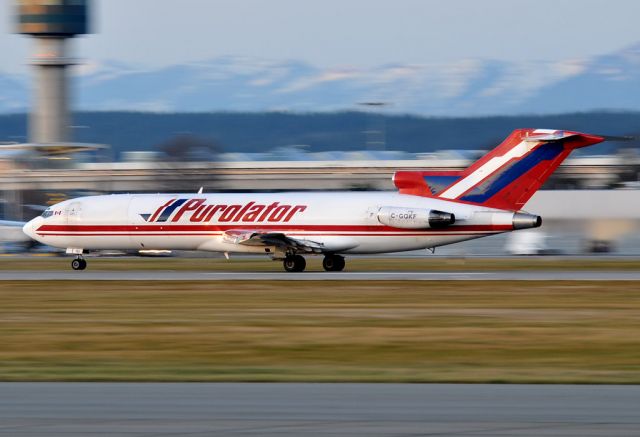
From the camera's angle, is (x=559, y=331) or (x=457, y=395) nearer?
(x=457, y=395)

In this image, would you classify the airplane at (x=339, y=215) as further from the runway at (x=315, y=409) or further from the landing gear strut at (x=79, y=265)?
the runway at (x=315, y=409)

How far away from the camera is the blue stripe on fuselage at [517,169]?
3844 cm

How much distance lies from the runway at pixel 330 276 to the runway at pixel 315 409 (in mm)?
22119

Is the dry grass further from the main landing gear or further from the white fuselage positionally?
the main landing gear

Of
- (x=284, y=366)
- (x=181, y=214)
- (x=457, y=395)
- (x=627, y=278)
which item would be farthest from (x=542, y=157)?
(x=457, y=395)

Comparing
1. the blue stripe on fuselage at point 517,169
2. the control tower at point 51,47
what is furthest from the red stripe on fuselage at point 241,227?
the control tower at point 51,47

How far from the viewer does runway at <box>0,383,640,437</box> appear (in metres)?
11.0

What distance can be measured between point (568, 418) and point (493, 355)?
265 inches

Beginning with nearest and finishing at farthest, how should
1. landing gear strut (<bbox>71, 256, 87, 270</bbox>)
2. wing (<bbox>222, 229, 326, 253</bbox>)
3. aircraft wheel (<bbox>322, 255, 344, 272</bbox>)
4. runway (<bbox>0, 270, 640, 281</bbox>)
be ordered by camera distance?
runway (<bbox>0, 270, 640, 281</bbox>)
wing (<bbox>222, 229, 326, 253</bbox>)
aircraft wheel (<bbox>322, 255, 344, 272</bbox>)
landing gear strut (<bbox>71, 256, 87, 270</bbox>)

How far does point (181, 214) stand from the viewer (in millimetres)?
41156

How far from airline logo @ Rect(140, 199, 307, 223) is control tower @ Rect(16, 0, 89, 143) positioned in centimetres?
9333

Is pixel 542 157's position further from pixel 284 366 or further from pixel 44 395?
pixel 44 395

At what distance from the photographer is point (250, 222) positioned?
4062 cm

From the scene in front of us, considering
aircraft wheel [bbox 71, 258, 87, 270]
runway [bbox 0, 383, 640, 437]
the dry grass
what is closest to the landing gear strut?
aircraft wheel [bbox 71, 258, 87, 270]
